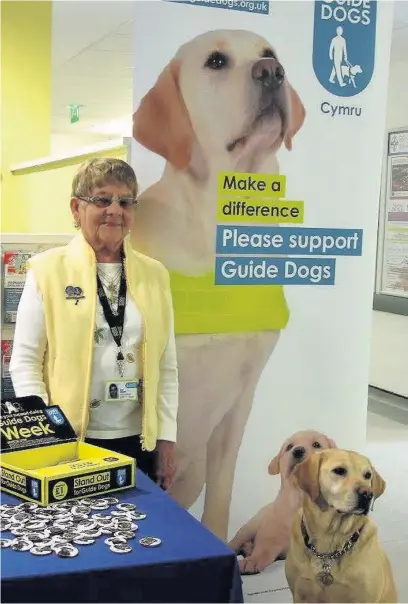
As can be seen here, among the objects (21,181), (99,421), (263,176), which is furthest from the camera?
(21,181)

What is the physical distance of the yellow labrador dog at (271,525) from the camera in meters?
2.86

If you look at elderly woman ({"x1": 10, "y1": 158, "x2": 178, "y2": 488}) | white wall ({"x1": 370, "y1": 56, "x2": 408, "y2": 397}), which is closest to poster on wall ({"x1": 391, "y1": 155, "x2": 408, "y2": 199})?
white wall ({"x1": 370, "y1": 56, "x2": 408, "y2": 397})

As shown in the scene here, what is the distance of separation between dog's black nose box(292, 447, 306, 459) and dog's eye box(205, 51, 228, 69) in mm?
1434

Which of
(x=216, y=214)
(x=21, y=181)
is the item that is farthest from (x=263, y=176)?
(x=21, y=181)

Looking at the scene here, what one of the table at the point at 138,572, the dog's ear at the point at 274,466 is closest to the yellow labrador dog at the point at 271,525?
the dog's ear at the point at 274,466

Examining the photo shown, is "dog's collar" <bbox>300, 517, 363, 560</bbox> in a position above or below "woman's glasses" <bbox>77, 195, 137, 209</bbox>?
below

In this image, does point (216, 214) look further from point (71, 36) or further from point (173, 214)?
point (71, 36)

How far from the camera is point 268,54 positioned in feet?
8.66

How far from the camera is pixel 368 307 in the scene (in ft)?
9.53

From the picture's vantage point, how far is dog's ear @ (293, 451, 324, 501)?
2.40 meters

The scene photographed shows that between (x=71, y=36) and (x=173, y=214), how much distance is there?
371cm

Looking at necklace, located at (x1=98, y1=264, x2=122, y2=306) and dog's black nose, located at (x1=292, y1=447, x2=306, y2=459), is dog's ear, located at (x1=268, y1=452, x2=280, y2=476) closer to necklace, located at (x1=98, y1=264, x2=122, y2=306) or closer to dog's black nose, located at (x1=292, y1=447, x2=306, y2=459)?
dog's black nose, located at (x1=292, y1=447, x2=306, y2=459)

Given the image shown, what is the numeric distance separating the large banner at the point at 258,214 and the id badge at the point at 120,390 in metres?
0.43

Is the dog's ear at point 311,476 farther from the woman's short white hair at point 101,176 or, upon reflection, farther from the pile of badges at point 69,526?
the woman's short white hair at point 101,176
